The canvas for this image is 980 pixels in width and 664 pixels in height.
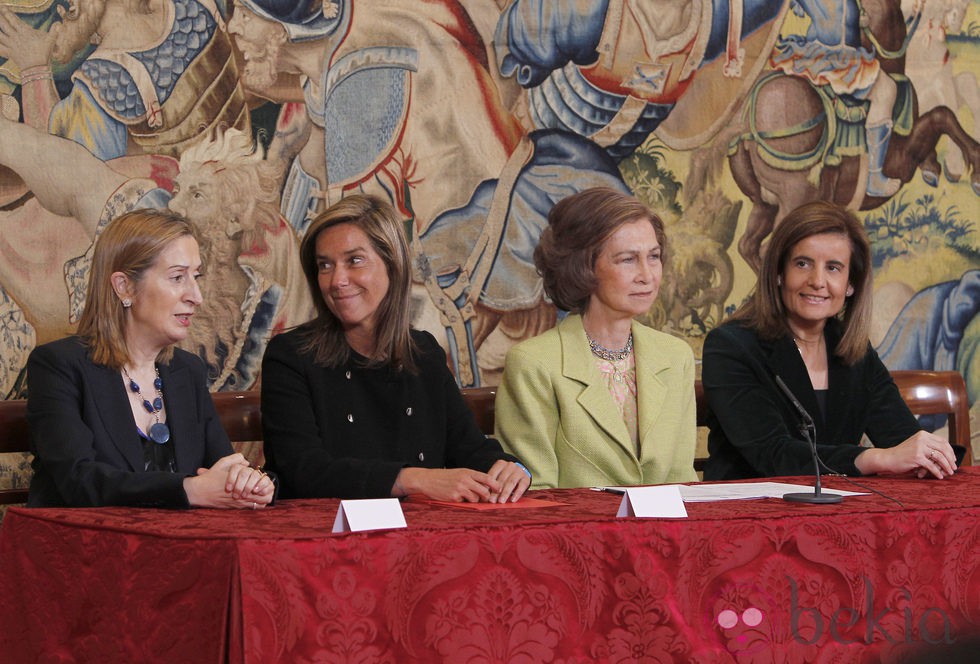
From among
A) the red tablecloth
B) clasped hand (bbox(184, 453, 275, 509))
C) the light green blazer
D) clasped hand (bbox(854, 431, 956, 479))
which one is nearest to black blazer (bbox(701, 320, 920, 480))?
the light green blazer

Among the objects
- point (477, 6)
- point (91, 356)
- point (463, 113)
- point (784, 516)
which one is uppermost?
point (477, 6)

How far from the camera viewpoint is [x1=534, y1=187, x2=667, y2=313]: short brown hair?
366 cm

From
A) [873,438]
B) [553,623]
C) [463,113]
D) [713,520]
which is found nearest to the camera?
[553,623]

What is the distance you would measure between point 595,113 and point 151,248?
2.12 metres

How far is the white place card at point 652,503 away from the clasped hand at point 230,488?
0.73 m

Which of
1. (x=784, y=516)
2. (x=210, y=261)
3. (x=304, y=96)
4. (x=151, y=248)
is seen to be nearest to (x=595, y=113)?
(x=304, y=96)

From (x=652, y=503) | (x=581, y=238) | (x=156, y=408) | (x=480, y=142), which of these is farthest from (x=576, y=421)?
(x=480, y=142)

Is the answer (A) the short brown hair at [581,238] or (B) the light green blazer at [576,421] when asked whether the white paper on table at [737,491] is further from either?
(A) the short brown hair at [581,238]

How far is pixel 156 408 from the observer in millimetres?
3146

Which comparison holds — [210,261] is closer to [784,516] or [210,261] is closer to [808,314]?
[808,314]

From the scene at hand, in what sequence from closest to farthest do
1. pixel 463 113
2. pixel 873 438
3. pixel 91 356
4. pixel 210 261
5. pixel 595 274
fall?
1. pixel 91 356
2. pixel 595 274
3. pixel 873 438
4. pixel 210 261
5. pixel 463 113

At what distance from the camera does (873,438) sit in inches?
153

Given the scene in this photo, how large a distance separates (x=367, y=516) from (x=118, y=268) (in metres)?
1.32

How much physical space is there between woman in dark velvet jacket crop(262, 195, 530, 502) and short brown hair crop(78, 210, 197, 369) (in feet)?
1.17
